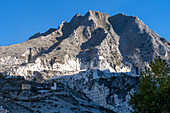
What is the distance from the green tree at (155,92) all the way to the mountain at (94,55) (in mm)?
44227

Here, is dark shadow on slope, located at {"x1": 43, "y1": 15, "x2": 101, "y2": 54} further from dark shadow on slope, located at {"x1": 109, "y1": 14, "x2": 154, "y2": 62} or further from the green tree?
the green tree

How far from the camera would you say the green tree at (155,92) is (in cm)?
2658

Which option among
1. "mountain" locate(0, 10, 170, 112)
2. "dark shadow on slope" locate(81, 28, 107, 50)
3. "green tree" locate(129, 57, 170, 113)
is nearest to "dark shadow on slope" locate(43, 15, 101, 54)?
"mountain" locate(0, 10, 170, 112)

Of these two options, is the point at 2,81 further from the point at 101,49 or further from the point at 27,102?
the point at 101,49

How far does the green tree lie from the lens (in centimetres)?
2658

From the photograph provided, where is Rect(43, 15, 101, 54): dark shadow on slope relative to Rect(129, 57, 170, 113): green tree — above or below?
above

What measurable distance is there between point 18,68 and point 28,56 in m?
21.9

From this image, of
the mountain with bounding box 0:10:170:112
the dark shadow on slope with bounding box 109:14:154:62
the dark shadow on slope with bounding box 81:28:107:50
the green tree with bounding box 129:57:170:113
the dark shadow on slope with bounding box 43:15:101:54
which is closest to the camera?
the green tree with bounding box 129:57:170:113

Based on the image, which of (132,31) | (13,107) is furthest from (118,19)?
(13,107)

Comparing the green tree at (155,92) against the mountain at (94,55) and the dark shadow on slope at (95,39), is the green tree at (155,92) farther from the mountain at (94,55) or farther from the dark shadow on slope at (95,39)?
the dark shadow on slope at (95,39)

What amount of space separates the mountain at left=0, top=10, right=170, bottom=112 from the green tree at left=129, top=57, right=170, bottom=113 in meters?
44.2

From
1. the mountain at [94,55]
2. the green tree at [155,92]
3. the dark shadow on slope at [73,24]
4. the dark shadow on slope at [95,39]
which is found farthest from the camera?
the dark shadow on slope at [73,24]

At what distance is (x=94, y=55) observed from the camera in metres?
117

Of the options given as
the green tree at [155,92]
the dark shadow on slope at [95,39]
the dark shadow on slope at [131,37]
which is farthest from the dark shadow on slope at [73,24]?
the green tree at [155,92]
